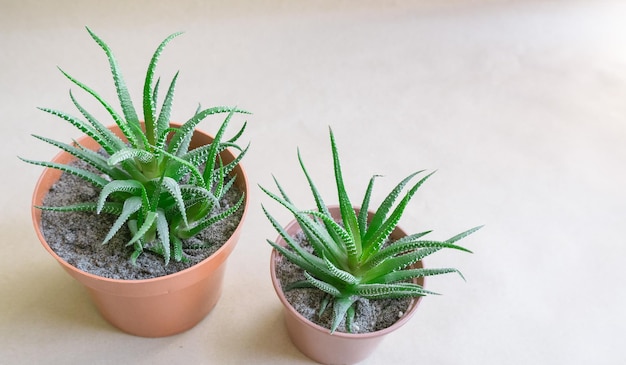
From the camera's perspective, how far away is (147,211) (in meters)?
1.09

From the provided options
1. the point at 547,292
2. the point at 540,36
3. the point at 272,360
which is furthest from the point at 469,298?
the point at 540,36

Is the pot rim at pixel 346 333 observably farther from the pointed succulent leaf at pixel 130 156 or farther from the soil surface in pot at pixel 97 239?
the pointed succulent leaf at pixel 130 156

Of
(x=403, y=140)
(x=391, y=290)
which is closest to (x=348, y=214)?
(x=391, y=290)

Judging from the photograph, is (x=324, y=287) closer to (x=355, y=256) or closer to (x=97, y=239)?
(x=355, y=256)

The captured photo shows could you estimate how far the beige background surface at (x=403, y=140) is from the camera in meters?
1.36

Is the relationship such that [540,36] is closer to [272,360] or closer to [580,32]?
[580,32]

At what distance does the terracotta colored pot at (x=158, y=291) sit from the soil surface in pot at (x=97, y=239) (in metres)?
0.03

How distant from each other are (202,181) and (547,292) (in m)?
0.90

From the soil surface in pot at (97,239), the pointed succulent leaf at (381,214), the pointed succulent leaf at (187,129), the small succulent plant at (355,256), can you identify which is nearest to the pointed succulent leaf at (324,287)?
the small succulent plant at (355,256)

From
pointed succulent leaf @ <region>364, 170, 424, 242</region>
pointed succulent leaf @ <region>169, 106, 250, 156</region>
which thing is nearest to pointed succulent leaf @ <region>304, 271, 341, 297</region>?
pointed succulent leaf @ <region>364, 170, 424, 242</region>

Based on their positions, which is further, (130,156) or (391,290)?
(391,290)

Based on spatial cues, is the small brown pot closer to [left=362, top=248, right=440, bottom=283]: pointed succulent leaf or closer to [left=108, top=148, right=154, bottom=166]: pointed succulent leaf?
[left=362, top=248, right=440, bottom=283]: pointed succulent leaf

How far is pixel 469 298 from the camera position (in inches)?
56.9

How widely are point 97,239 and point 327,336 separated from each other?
490mm
